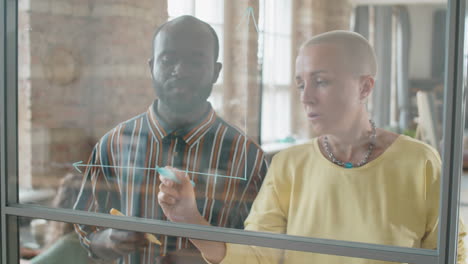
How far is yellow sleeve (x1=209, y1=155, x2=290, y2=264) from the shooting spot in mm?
1928

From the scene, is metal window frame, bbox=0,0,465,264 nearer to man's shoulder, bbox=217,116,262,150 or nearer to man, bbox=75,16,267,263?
man, bbox=75,16,267,263

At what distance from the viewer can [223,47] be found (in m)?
1.98

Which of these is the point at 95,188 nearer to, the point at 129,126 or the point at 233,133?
the point at 129,126

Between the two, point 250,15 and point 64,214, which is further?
point 64,214

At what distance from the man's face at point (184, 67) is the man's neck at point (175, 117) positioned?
12 millimetres

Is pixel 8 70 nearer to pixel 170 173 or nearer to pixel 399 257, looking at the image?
pixel 170 173

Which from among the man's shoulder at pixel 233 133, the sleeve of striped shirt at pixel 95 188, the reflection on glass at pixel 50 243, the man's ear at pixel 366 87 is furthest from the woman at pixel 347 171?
the reflection on glass at pixel 50 243

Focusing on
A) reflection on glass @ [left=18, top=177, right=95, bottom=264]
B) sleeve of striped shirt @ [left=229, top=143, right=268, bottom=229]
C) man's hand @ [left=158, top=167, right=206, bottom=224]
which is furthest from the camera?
reflection on glass @ [left=18, top=177, right=95, bottom=264]

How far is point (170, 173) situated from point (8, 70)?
789 mm

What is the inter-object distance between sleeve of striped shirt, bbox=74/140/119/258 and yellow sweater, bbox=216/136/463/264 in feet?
1.96

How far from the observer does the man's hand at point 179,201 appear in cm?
207

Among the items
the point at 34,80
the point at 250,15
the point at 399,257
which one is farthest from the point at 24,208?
the point at 399,257

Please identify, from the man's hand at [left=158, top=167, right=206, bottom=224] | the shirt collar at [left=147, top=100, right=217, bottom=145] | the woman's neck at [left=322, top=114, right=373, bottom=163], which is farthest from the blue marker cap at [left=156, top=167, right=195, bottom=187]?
the woman's neck at [left=322, top=114, right=373, bottom=163]

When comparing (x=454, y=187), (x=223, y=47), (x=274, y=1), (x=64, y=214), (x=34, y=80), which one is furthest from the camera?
(x=34, y=80)
